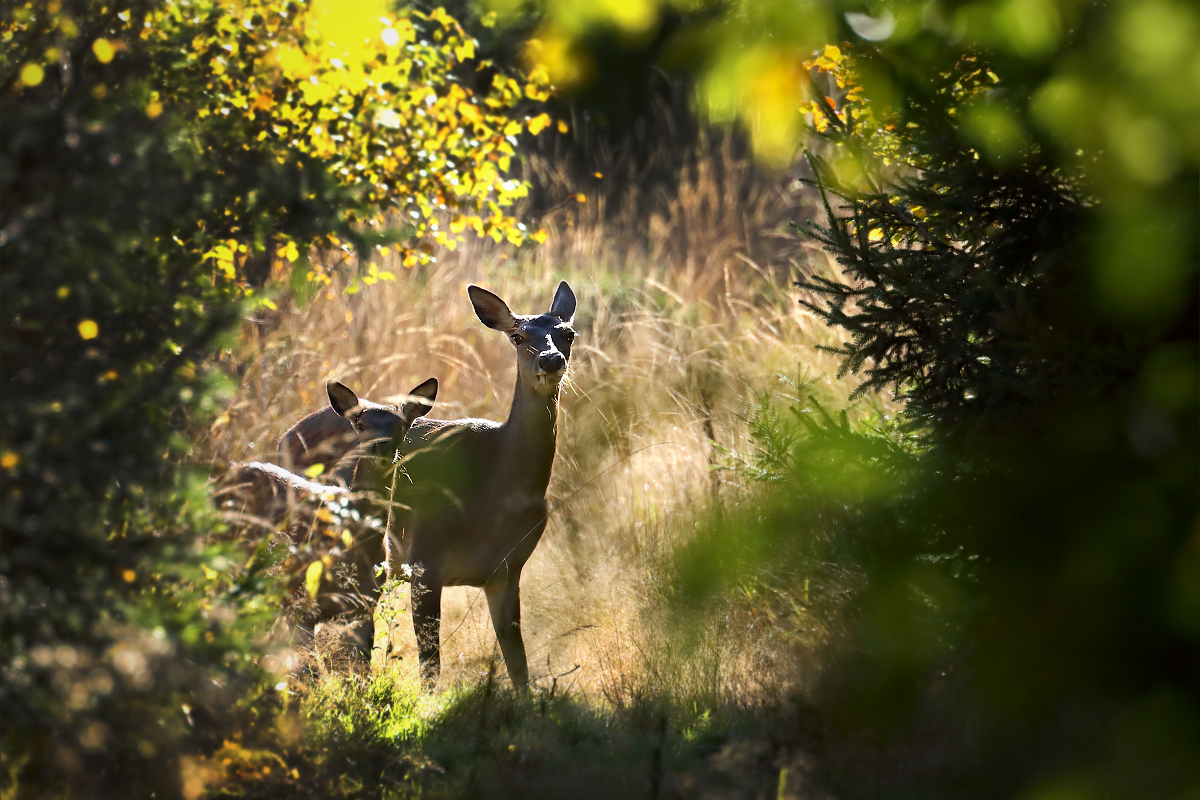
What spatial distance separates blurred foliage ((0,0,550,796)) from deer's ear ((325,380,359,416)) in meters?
1.98

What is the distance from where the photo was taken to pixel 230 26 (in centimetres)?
480

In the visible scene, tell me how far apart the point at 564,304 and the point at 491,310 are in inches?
17.3

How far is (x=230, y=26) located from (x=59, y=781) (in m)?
3.18

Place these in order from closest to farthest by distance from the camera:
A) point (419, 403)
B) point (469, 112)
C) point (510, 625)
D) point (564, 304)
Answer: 1. point (510, 625)
2. point (419, 403)
3. point (564, 304)
4. point (469, 112)

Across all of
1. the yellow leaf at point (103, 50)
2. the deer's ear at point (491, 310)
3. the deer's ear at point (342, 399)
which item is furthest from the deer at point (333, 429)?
the yellow leaf at point (103, 50)

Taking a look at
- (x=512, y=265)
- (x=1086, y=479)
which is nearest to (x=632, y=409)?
(x=512, y=265)

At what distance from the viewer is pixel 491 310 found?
6.26 meters

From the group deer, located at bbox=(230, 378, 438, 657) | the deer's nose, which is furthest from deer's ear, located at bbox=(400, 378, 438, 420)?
the deer's nose

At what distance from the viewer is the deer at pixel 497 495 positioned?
19.1ft

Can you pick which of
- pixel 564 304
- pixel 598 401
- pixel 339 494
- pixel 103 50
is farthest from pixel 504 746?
pixel 598 401

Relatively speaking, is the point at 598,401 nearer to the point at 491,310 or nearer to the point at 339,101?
the point at 491,310

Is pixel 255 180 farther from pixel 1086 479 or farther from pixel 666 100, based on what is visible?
pixel 666 100

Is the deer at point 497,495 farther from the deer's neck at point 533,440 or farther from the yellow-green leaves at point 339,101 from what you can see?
the yellow-green leaves at point 339,101

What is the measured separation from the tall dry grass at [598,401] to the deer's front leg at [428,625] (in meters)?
0.16
